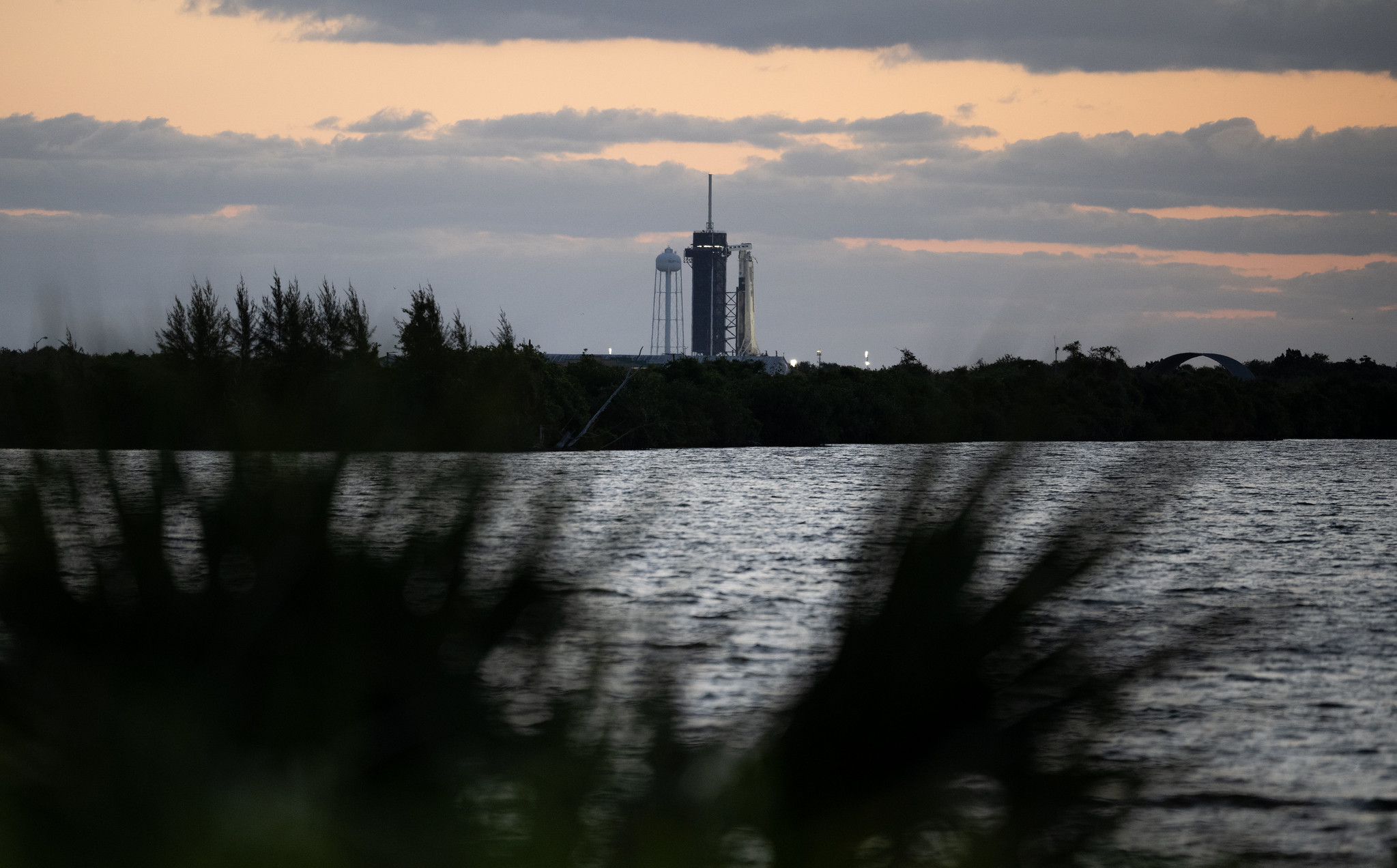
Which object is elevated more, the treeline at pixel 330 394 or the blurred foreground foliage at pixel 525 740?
the treeline at pixel 330 394

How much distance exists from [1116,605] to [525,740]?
1.03 metres

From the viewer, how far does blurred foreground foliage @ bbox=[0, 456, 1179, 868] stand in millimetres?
1932

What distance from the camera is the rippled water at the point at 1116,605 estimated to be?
2016 mm

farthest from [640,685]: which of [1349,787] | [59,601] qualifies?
[1349,787]

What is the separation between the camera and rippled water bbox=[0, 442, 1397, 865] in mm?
2016

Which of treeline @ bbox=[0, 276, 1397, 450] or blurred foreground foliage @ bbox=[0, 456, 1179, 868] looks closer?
blurred foreground foliage @ bbox=[0, 456, 1179, 868]

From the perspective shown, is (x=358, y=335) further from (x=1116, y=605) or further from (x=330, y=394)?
(x=1116, y=605)

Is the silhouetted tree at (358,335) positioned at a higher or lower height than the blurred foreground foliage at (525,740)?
higher

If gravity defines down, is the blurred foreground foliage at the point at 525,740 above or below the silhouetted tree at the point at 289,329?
below

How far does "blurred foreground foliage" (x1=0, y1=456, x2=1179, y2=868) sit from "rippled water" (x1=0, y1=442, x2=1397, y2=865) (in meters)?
0.10

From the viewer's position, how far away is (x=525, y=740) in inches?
84.4

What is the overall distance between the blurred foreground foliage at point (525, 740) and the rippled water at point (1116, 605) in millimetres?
99

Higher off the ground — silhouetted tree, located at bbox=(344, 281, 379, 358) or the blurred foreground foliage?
silhouetted tree, located at bbox=(344, 281, 379, 358)

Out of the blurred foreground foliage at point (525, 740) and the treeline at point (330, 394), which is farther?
the treeline at point (330, 394)
